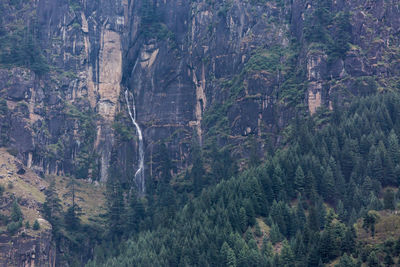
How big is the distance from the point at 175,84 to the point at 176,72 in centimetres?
299

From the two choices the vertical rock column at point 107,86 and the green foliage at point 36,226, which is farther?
the vertical rock column at point 107,86

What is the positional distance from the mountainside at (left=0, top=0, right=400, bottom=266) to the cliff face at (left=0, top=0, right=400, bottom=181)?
27cm

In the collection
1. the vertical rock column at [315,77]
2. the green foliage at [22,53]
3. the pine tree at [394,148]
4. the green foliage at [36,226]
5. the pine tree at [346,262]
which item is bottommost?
the pine tree at [346,262]

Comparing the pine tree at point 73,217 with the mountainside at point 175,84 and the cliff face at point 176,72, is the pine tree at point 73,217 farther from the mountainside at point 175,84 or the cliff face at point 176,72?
the cliff face at point 176,72

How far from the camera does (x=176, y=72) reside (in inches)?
7367

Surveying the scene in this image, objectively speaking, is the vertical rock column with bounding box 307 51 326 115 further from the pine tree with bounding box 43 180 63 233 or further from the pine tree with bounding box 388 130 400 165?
the pine tree with bounding box 43 180 63 233

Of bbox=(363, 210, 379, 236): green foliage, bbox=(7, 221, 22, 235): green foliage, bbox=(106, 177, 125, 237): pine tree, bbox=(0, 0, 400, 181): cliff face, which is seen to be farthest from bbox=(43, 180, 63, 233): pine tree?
bbox=(363, 210, 379, 236): green foliage

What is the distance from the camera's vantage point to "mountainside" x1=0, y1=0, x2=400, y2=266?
534 ft

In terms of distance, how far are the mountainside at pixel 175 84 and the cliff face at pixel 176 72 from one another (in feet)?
0.88

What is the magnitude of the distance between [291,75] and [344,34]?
13906 millimetres

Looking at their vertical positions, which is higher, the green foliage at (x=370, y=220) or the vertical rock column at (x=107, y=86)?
the vertical rock column at (x=107, y=86)

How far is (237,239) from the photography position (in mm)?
127375

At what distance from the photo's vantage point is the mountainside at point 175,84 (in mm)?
162625

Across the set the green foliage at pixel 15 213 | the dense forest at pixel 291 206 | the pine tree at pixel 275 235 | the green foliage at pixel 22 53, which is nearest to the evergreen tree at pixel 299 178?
the dense forest at pixel 291 206
